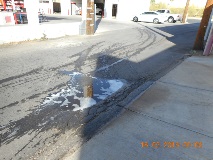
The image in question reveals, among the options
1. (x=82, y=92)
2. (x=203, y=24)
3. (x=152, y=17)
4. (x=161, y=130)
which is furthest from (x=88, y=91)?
(x=152, y=17)

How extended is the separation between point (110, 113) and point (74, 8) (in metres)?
32.4

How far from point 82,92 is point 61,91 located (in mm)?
523

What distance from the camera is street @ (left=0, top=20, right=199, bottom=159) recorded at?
2.87 meters

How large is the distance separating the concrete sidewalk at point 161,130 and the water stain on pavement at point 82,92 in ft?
2.83

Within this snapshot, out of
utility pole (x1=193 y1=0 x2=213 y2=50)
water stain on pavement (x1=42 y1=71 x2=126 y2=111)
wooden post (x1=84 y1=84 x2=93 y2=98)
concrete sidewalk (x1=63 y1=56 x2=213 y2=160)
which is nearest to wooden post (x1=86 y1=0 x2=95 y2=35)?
utility pole (x1=193 y1=0 x2=213 y2=50)

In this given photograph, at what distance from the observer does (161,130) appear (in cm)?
314

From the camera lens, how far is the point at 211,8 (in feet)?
27.5

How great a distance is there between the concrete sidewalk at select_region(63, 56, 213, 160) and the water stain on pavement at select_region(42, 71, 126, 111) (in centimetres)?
86

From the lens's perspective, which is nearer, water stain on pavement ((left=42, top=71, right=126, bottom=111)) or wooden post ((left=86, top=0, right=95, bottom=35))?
water stain on pavement ((left=42, top=71, right=126, bottom=111))

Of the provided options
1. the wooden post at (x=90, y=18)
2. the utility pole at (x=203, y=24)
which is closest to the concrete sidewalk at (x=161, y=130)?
the utility pole at (x=203, y=24)
